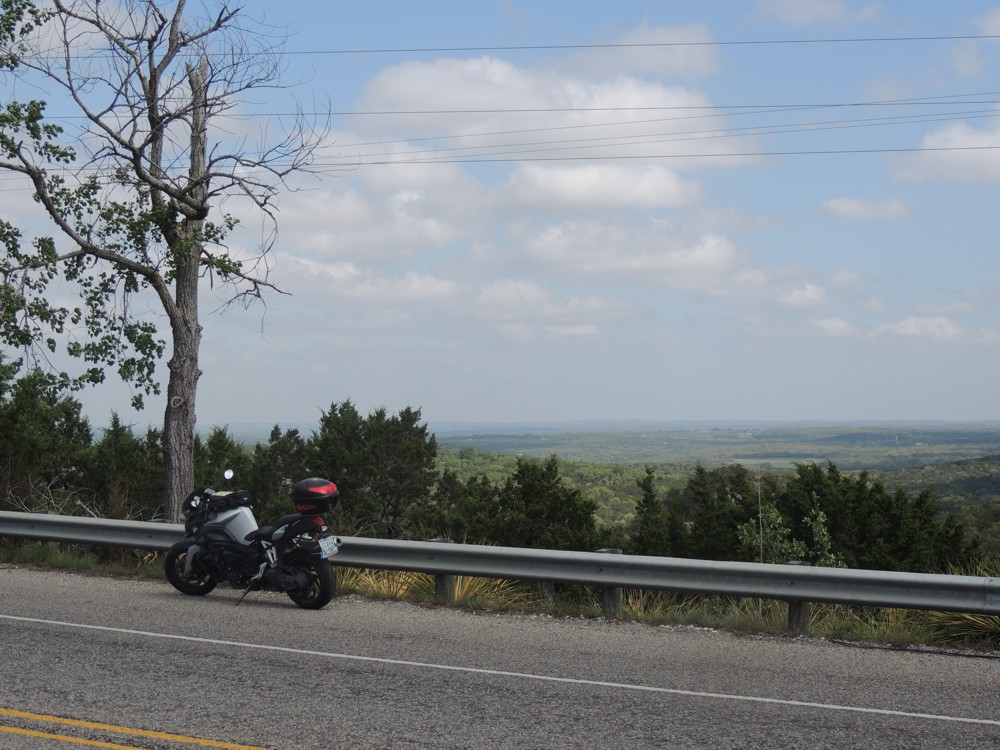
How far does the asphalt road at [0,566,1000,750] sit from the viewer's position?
19.4 feet

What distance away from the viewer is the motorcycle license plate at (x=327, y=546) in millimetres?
10078

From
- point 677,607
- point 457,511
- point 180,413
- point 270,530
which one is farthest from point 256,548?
point 457,511

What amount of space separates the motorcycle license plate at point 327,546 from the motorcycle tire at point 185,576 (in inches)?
60.6

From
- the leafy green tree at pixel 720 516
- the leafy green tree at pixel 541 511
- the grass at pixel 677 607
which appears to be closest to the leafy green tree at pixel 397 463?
the leafy green tree at pixel 541 511

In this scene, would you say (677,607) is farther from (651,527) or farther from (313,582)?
(651,527)

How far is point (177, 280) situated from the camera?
1755cm

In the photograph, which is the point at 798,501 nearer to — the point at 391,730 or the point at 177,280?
the point at 177,280

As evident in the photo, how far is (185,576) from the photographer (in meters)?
10.9

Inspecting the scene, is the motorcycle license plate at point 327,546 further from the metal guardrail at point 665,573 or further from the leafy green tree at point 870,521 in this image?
the leafy green tree at point 870,521

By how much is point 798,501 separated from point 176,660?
35859 mm

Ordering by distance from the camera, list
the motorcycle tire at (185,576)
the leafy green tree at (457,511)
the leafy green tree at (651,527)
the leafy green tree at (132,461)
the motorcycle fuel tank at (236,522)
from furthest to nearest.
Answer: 1. the leafy green tree at (457,511)
2. the leafy green tree at (651,527)
3. the leafy green tree at (132,461)
4. the motorcycle tire at (185,576)
5. the motorcycle fuel tank at (236,522)

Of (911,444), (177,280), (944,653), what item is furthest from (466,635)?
(911,444)

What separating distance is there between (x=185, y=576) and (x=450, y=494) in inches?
1898

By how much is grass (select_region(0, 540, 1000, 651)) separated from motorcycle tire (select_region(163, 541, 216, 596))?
3.95ft
